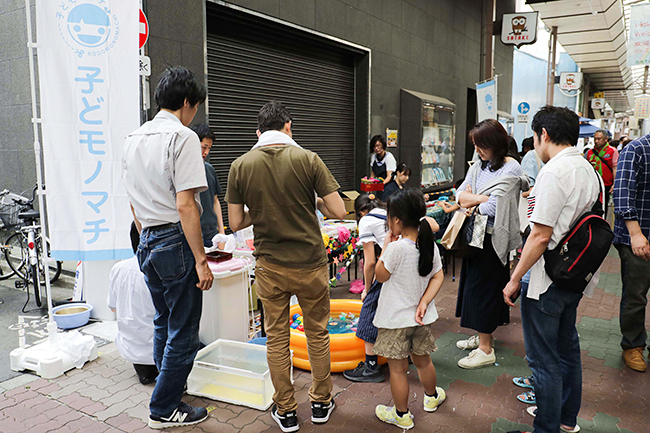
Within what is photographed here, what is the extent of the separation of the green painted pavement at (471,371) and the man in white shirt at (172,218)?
1917mm

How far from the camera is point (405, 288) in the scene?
9.42 feet

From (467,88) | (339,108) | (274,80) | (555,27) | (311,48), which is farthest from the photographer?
(555,27)

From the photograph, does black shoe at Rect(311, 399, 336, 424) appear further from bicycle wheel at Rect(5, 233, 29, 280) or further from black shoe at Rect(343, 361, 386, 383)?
bicycle wheel at Rect(5, 233, 29, 280)

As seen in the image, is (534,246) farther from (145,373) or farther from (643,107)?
(643,107)

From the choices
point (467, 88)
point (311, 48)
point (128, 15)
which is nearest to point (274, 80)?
point (311, 48)

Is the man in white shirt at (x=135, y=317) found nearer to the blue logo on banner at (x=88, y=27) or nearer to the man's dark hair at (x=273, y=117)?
the man's dark hair at (x=273, y=117)

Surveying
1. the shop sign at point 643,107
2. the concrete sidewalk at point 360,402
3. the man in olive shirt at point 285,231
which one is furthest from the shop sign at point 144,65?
the shop sign at point 643,107

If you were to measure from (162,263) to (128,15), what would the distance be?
88.4 inches

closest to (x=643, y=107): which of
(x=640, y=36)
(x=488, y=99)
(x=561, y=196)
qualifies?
(x=640, y=36)

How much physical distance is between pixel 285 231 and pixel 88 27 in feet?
7.98

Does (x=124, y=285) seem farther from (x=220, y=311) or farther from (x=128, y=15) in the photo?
(x=128, y=15)

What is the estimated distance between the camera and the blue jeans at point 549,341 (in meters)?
2.56

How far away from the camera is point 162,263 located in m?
2.78

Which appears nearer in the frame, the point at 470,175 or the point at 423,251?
the point at 423,251
